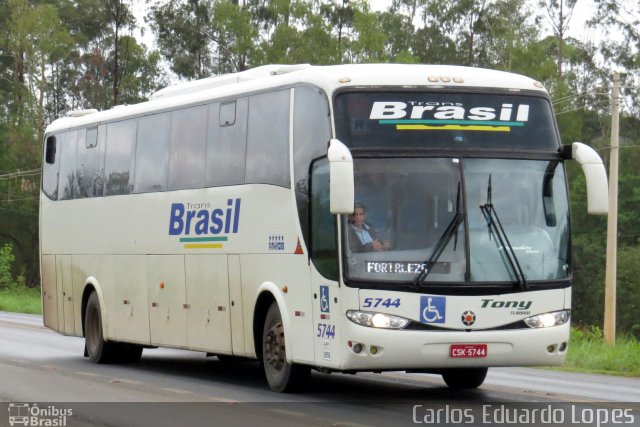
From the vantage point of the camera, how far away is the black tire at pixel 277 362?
1572 centimetres

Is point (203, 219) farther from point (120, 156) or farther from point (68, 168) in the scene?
point (68, 168)

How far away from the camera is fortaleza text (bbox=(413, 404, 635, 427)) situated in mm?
12727

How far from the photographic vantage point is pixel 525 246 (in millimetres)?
14570

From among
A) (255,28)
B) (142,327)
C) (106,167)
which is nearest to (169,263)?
(142,327)

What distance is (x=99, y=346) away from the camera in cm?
2197

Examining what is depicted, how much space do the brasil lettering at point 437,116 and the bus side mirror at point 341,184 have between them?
1.14m

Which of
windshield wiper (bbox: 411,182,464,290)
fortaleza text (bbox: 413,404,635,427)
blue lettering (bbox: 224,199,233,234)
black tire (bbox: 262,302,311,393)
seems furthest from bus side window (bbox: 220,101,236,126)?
fortaleza text (bbox: 413,404,635,427)

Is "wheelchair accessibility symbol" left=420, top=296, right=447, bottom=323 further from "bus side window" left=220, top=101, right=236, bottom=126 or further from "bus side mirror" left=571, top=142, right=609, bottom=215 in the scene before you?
"bus side window" left=220, top=101, right=236, bottom=126

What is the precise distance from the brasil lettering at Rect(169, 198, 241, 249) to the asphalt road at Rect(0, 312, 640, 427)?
1.72m

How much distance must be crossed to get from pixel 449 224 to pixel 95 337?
9362 millimetres

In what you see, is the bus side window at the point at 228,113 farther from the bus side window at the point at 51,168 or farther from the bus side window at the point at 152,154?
the bus side window at the point at 51,168

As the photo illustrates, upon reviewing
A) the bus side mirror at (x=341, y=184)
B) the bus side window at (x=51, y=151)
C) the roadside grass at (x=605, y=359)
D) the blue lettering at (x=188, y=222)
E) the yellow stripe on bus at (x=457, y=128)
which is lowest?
the roadside grass at (x=605, y=359)

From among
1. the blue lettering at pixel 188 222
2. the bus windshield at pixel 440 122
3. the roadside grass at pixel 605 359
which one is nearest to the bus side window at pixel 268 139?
the bus windshield at pixel 440 122

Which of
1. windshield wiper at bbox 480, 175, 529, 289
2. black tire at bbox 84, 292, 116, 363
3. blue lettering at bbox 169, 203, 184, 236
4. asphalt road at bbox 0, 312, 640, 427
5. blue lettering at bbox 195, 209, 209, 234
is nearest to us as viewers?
asphalt road at bbox 0, 312, 640, 427
